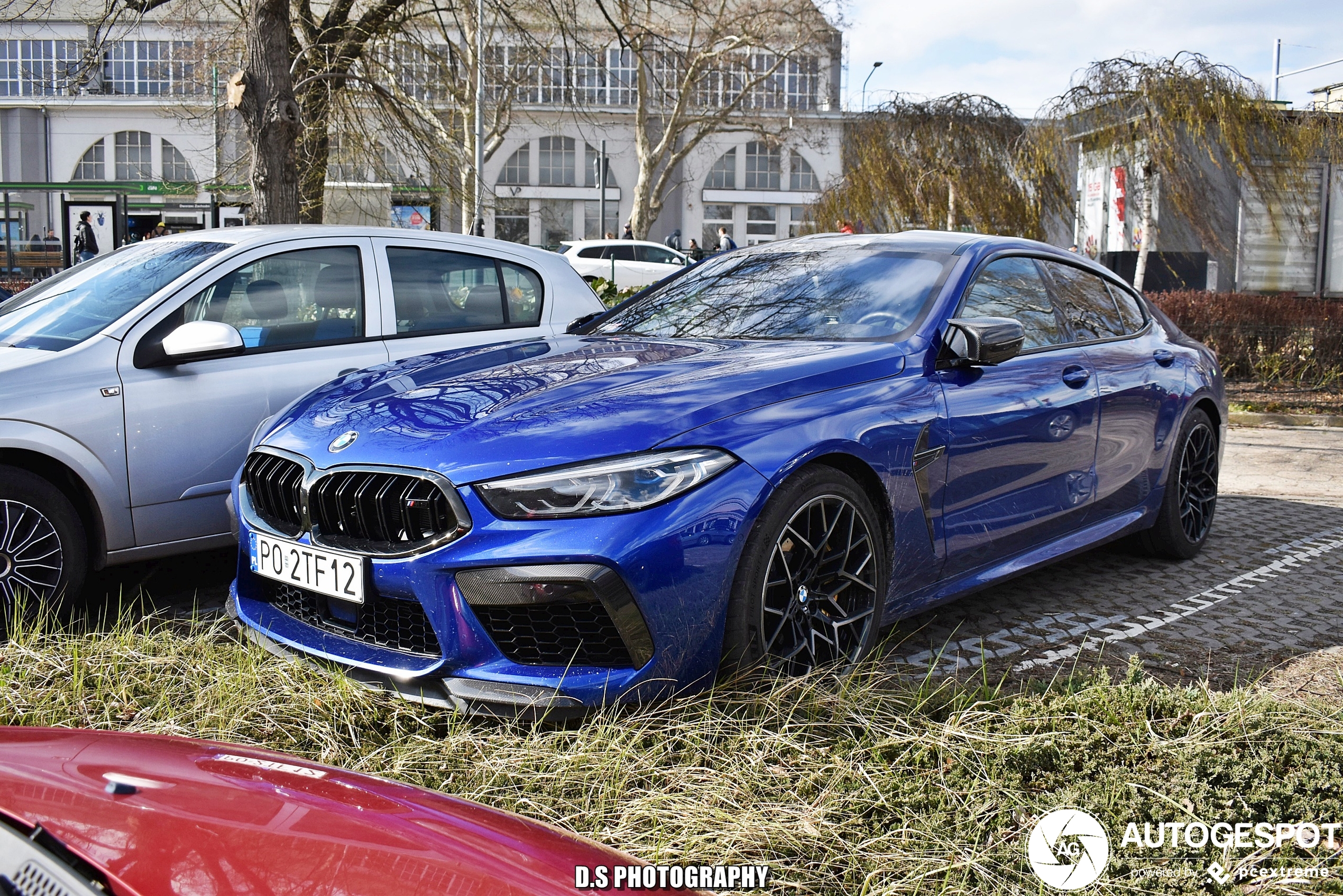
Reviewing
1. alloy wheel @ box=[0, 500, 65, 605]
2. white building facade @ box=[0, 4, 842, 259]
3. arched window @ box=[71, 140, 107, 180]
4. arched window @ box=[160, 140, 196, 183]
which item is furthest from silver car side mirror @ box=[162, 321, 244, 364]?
arched window @ box=[71, 140, 107, 180]

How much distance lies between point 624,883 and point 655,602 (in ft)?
4.67

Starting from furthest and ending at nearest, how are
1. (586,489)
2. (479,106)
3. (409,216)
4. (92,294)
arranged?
1. (479,106)
2. (409,216)
3. (92,294)
4. (586,489)

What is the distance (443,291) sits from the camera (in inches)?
219

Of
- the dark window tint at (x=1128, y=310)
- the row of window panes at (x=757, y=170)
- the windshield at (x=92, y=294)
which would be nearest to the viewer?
the windshield at (x=92, y=294)

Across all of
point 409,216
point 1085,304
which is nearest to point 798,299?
point 1085,304

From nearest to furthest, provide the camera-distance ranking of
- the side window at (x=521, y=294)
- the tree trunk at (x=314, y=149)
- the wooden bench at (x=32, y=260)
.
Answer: the side window at (x=521, y=294)
the tree trunk at (x=314, y=149)
the wooden bench at (x=32, y=260)

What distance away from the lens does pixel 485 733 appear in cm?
298

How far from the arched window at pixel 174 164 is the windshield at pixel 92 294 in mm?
57925

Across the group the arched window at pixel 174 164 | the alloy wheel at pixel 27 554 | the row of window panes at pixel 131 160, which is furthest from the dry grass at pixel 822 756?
the row of window panes at pixel 131 160

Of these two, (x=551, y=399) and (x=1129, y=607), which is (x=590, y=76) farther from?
(x=551, y=399)

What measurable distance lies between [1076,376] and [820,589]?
1830 millimetres

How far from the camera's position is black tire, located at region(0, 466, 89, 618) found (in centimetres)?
405

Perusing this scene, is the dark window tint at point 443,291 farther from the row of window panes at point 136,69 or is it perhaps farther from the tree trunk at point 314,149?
the row of window panes at point 136,69

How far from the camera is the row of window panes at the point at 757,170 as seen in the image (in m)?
57.7
